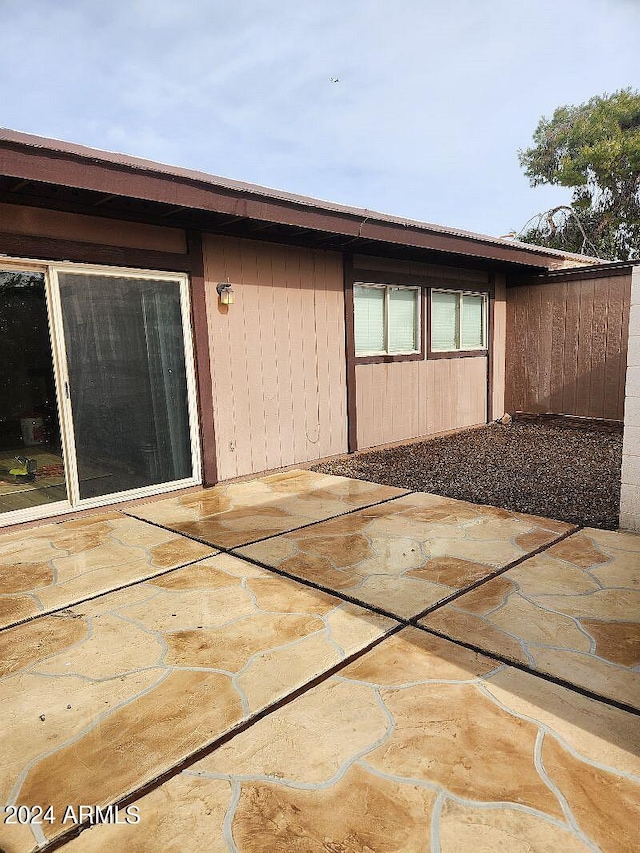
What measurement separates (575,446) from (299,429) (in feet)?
11.1

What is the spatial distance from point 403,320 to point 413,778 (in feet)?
18.4

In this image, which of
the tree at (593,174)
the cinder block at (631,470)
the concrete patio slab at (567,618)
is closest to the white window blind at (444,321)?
the cinder block at (631,470)

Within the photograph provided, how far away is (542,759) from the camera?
4.75ft

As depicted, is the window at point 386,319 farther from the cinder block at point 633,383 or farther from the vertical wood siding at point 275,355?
the cinder block at point 633,383

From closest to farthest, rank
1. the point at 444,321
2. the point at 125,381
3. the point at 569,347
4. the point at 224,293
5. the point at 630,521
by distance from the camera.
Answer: the point at 630,521, the point at 125,381, the point at 224,293, the point at 444,321, the point at 569,347

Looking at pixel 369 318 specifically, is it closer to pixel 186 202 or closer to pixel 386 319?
pixel 386 319

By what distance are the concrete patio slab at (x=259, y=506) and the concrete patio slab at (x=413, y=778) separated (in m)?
1.79

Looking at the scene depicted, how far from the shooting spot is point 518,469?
202 inches

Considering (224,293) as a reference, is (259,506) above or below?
below

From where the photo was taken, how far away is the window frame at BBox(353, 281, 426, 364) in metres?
5.98

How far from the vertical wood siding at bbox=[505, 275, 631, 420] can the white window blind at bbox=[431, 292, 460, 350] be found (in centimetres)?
134

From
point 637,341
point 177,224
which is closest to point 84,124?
point 177,224

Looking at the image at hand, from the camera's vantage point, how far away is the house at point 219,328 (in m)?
3.59

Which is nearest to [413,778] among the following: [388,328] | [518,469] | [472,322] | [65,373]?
[65,373]
